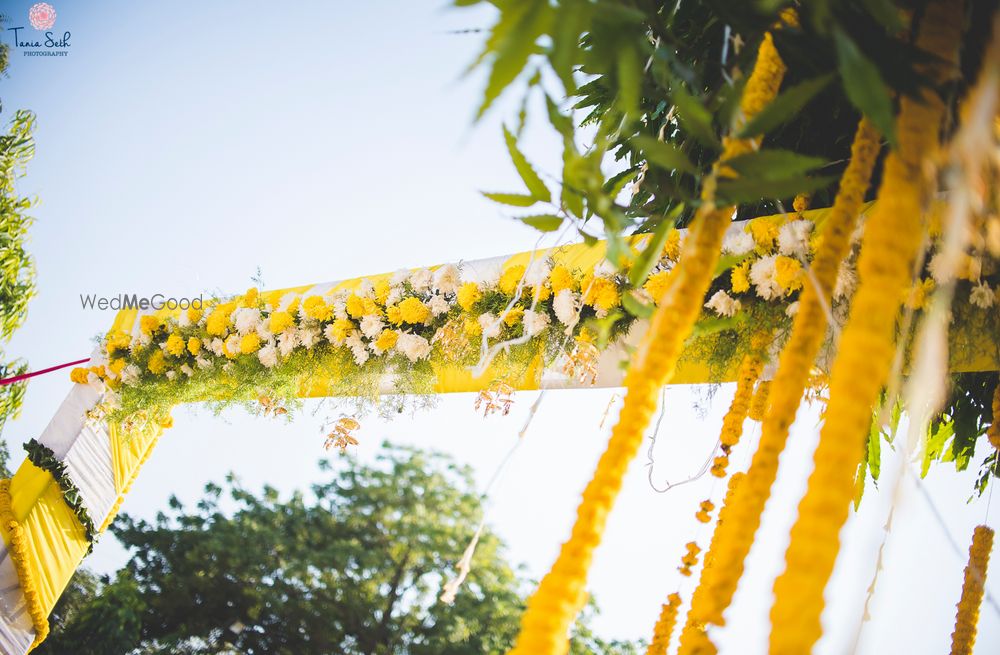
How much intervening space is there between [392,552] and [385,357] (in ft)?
27.6

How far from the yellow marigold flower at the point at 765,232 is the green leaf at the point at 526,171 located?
1.08 meters

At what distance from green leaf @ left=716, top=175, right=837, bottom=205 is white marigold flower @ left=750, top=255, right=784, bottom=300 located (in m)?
0.98

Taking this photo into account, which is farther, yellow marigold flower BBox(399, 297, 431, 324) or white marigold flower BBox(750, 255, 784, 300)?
yellow marigold flower BBox(399, 297, 431, 324)

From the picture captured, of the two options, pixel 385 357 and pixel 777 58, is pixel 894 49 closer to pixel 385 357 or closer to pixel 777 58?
pixel 777 58

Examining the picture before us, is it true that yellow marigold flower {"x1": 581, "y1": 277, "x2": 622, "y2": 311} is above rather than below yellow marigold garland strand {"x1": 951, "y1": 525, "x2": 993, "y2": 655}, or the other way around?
above

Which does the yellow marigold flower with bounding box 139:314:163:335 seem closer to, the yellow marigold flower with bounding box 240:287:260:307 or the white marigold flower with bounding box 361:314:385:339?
the yellow marigold flower with bounding box 240:287:260:307

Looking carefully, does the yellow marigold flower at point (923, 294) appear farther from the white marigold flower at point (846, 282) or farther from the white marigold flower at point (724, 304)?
the white marigold flower at point (724, 304)

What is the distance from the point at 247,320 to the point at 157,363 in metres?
0.69

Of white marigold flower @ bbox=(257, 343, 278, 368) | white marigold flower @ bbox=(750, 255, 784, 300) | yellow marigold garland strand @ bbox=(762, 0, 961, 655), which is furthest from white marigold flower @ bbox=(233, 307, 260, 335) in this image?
yellow marigold garland strand @ bbox=(762, 0, 961, 655)

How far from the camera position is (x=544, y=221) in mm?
693

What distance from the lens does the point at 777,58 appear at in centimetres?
59

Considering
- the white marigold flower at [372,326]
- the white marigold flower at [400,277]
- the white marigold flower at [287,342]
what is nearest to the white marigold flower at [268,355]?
the white marigold flower at [287,342]

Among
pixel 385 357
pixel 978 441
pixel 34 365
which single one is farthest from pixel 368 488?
pixel 978 441

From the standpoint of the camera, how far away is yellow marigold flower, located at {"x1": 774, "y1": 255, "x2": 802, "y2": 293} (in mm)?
1337
